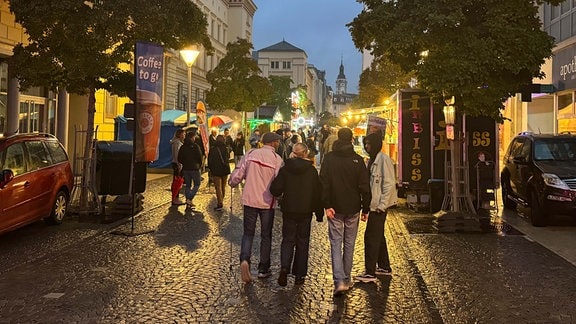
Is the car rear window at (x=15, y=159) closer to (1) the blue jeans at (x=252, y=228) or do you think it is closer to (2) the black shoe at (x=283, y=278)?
(1) the blue jeans at (x=252, y=228)

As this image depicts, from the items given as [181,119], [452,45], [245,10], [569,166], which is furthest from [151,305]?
[245,10]

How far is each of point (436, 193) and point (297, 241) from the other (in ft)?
22.3

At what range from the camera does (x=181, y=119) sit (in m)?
25.1

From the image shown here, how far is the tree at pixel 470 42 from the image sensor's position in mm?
9719

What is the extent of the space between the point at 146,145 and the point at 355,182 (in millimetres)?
5493

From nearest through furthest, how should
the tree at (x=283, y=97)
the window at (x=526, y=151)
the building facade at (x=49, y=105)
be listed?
1. the window at (x=526, y=151)
2. the building facade at (x=49, y=105)
3. the tree at (x=283, y=97)

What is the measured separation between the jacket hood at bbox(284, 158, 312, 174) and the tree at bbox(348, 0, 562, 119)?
425 cm

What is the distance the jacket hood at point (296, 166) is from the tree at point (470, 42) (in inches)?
167

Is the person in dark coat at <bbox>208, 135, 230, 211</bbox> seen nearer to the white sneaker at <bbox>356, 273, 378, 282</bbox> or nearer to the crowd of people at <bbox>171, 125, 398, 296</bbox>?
the crowd of people at <bbox>171, 125, 398, 296</bbox>

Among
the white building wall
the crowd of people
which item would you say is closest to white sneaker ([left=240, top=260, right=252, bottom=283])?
the crowd of people

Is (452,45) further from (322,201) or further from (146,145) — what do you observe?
(146,145)

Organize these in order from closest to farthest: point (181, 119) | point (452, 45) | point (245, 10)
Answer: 1. point (452, 45)
2. point (181, 119)
3. point (245, 10)

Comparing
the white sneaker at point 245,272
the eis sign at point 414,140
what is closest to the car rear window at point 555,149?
the eis sign at point 414,140

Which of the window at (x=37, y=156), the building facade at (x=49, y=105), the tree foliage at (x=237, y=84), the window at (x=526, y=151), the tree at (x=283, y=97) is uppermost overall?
the tree at (x=283, y=97)
